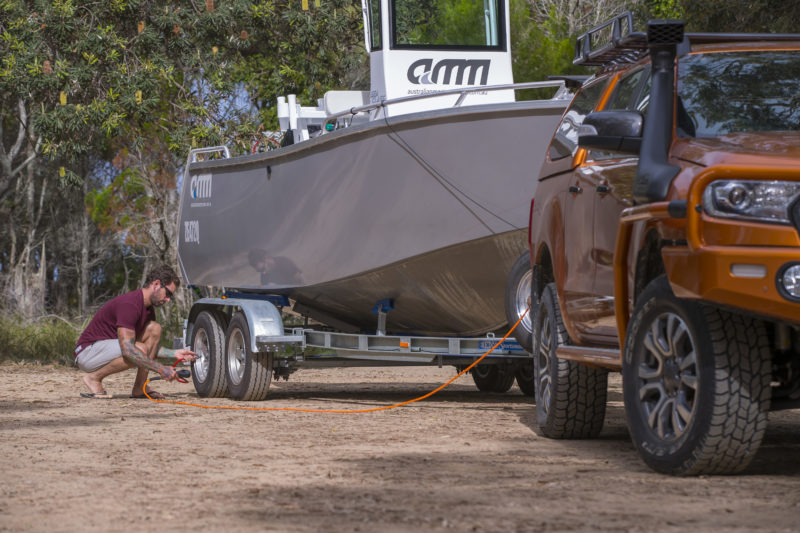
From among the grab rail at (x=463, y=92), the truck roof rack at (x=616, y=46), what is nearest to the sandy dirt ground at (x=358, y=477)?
the truck roof rack at (x=616, y=46)

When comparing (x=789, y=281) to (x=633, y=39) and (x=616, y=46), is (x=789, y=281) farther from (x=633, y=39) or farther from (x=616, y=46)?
(x=616, y=46)

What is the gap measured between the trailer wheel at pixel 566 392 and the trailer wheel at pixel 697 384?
1485 millimetres

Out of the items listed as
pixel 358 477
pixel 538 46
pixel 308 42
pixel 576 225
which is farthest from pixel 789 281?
A: pixel 538 46

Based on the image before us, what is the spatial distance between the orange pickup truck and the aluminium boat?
7.11 feet

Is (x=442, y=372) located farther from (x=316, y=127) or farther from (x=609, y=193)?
(x=609, y=193)

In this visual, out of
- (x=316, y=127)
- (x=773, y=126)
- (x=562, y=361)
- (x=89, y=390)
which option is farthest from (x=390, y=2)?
(x=773, y=126)

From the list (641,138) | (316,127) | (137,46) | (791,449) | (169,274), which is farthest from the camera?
(137,46)

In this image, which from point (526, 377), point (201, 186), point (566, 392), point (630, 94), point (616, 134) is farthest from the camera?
point (201, 186)

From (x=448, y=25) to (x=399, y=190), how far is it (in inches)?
100

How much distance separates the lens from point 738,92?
611cm

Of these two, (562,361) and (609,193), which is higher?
(609,193)

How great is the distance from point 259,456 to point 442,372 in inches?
412

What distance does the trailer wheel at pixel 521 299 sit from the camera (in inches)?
371

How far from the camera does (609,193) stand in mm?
6316
